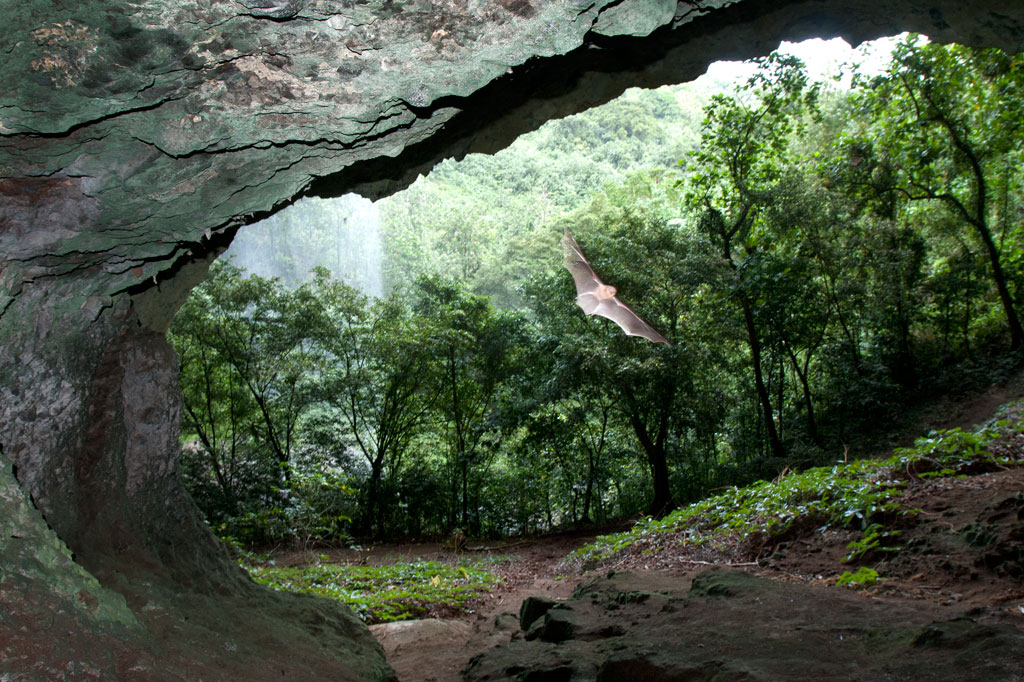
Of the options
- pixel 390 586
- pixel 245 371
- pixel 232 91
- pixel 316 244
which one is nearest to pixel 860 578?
pixel 232 91

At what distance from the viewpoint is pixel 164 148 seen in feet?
6.98

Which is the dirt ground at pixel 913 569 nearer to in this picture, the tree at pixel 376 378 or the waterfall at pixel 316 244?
the tree at pixel 376 378

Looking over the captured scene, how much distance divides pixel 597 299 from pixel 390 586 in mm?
4627

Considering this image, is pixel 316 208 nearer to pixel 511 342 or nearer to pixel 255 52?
pixel 511 342

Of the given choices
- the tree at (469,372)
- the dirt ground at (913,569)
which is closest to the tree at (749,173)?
the tree at (469,372)

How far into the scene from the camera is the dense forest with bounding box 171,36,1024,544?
975 centimetres

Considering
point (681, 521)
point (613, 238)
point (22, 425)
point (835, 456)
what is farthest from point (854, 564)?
point (613, 238)

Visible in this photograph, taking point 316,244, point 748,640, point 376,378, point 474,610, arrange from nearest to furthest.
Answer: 1. point 748,640
2. point 474,610
3. point 376,378
4. point 316,244

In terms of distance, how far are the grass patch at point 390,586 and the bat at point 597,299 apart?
3680 millimetres

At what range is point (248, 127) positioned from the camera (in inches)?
85.7

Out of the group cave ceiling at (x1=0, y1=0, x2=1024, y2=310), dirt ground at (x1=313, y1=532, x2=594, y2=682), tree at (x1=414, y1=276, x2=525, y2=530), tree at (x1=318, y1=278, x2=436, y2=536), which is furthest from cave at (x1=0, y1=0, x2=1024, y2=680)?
tree at (x1=414, y1=276, x2=525, y2=530)

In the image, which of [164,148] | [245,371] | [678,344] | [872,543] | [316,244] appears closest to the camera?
[164,148]

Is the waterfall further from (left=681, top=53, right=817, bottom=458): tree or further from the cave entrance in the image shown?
(left=681, top=53, right=817, bottom=458): tree

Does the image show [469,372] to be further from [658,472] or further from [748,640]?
[748,640]
